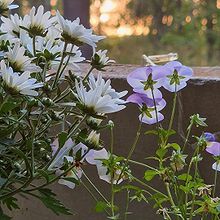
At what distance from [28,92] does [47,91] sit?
0.17ft

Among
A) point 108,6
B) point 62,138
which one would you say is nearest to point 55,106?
point 62,138

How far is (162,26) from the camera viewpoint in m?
7.14

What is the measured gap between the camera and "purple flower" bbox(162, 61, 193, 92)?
2.21ft

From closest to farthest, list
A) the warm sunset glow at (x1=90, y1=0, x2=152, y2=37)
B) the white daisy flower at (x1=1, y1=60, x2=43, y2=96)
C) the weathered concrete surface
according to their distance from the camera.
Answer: the white daisy flower at (x1=1, y1=60, x2=43, y2=96)
the weathered concrete surface
the warm sunset glow at (x1=90, y1=0, x2=152, y2=37)

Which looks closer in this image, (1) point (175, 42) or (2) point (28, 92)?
(2) point (28, 92)

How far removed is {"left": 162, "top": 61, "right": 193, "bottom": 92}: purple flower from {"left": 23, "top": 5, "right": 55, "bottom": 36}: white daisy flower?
161 millimetres

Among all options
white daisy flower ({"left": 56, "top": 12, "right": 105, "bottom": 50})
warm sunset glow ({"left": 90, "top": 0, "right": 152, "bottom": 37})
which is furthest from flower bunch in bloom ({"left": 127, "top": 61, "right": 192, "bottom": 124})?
warm sunset glow ({"left": 90, "top": 0, "right": 152, "bottom": 37})

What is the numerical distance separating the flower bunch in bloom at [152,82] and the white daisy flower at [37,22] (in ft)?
0.42

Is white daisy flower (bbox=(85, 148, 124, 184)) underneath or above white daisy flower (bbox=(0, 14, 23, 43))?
underneath

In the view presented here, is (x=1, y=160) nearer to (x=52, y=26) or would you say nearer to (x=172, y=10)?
(x=52, y=26)

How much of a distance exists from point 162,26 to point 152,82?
6586 millimetres

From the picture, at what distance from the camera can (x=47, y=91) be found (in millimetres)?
574

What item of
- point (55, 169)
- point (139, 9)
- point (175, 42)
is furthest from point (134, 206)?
point (139, 9)

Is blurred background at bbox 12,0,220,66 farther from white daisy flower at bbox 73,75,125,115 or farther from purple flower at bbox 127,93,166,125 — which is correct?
white daisy flower at bbox 73,75,125,115
